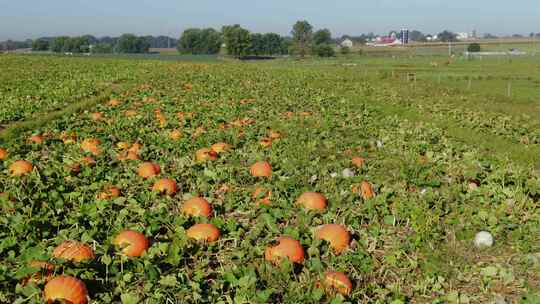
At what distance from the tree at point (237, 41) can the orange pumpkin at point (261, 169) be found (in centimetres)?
10882

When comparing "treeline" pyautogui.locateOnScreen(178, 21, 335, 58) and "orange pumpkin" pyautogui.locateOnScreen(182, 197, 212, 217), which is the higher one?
"treeline" pyautogui.locateOnScreen(178, 21, 335, 58)

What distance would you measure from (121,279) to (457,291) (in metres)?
2.85

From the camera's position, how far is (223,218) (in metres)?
5.94

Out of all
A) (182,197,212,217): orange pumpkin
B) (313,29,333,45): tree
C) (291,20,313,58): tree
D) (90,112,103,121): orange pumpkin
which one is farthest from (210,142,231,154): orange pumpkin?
(313,29,333,45): tree

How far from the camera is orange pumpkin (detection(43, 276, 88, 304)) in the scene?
12.4 feet

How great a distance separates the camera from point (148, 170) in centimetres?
726

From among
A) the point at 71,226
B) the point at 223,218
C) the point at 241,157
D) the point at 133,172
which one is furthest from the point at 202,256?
the point at 241,157

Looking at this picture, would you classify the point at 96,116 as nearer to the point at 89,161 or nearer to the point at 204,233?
the point at 89,161

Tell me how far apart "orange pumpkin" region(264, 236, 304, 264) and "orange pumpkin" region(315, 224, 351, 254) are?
40 centimetres

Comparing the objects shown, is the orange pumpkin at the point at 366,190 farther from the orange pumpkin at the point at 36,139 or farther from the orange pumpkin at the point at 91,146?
the orange pumpkin at the point at 36,139

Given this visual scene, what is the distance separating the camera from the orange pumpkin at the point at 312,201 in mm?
6117

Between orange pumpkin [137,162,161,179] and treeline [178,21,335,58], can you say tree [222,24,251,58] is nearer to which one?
treeline [178,21,335,58]

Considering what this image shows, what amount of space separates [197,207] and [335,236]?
1.66 meters

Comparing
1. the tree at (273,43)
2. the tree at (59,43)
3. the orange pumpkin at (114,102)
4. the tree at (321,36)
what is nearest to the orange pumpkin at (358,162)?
the orange pumpkin at (114,102)
